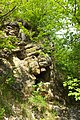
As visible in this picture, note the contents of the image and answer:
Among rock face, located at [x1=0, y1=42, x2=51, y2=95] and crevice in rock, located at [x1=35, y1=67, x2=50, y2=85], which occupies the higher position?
rock face, located at [x1=0, y1=42, x2=51, y2=95]

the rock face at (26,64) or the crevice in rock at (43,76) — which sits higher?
the rock face at (26,64)

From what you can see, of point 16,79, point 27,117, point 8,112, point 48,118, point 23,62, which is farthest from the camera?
point 23,62

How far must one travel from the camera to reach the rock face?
408 inches

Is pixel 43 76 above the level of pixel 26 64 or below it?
below

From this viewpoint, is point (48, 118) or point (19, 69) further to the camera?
point (19, 69)

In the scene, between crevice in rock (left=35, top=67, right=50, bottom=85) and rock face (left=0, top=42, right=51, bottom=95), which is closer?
rock face (left=0, top=42, right=51, bottom=95)

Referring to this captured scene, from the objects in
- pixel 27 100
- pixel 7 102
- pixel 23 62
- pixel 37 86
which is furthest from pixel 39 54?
pixel 7 102

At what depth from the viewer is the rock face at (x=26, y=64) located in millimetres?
10370

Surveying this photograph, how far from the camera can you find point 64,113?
10.2 m

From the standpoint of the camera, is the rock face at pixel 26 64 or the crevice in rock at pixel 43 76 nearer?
the rock face at pixel 26 64

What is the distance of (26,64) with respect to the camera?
38.3 ft

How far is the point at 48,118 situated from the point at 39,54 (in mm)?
4320

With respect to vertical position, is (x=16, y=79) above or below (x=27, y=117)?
above

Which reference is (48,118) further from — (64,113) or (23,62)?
(23,62)
